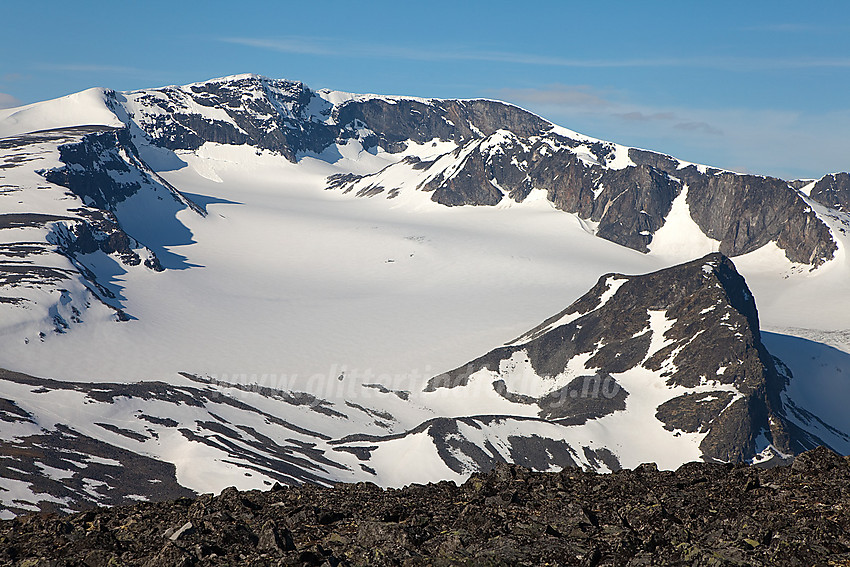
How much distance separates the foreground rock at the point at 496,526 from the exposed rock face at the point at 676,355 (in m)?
82.7

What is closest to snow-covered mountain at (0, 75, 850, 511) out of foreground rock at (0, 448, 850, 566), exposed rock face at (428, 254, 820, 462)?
exposed rock face at (428, 254, 820, 462)

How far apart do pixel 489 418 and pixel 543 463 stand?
1007 centimetres

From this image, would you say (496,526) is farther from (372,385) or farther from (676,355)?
(372,385)

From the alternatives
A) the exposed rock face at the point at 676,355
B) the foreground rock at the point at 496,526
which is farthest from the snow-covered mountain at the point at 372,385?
the foreground rock at the point at 496,526

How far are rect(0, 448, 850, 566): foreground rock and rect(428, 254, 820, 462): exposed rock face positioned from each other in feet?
271

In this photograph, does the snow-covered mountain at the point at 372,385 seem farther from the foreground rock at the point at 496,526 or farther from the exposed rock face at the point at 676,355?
the foreground rock at the point at 496,526

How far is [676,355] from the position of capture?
12288cm

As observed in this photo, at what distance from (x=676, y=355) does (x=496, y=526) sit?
108913 mm

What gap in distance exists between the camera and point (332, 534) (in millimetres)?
19844

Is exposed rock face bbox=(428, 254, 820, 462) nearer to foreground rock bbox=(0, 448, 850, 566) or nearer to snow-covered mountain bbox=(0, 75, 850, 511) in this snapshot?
snow-covered mountain bbox=(0, 75, 850, 511)

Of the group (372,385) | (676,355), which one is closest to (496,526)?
(676,355)

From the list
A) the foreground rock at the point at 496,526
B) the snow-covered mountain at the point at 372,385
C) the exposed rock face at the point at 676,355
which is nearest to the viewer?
the foreground rock at the point at 496,526

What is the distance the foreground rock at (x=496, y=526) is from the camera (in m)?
18.0

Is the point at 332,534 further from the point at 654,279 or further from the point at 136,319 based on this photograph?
the point at 136,319
